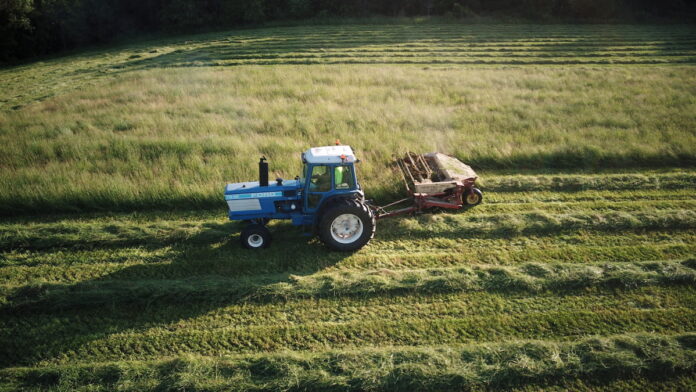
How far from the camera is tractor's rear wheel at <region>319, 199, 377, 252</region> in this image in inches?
291

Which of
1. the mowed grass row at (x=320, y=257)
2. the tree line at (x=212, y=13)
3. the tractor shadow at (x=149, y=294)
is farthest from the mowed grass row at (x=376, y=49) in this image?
the tractor shadow at (x=149, y=294)

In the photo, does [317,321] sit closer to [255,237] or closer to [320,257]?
[320,257]

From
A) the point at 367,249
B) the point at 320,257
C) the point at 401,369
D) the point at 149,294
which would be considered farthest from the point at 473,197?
the point at 149,294

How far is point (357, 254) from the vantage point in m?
7.82

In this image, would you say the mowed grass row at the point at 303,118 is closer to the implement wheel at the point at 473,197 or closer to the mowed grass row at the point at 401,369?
the implement wheel at the point at 473,197

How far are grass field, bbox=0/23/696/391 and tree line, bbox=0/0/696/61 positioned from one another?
23.3m

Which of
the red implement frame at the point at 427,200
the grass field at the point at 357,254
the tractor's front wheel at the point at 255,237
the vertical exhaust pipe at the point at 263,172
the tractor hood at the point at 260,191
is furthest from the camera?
the red implement frame at the point at 427,200

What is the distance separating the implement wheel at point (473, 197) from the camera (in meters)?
9.32

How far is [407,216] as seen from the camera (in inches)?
353

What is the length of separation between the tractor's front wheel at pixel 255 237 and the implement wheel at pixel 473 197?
4.46 m

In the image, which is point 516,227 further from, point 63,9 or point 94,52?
point 63,9

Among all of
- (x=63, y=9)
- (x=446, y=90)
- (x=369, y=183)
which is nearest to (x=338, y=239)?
(x=369, y=183)

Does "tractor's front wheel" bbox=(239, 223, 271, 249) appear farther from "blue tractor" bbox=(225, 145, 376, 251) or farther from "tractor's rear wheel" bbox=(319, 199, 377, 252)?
"tractor's rear wheel" bbox=(319, 199, 377, 252)

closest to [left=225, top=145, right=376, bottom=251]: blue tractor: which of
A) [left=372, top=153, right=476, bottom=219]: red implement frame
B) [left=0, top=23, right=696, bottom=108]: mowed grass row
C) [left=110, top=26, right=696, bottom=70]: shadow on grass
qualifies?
[left=372, top=153, right=476, bottom=219]: red implement frame
